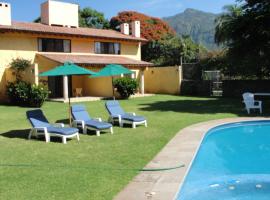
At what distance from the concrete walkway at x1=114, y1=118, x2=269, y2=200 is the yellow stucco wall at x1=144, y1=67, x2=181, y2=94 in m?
22.7

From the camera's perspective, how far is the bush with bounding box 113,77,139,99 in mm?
30250

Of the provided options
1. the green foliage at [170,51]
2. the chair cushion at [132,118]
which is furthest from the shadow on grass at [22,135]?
the green foliage at [170,51]

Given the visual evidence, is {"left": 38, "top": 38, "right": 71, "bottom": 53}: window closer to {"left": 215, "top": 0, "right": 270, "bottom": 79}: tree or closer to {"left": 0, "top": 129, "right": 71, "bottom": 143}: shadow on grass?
{"left": 215, "top": 0, "right": 270, "bottom": 79}: tree

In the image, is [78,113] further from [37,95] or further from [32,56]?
[32,56]

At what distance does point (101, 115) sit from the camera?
1958 centimetres

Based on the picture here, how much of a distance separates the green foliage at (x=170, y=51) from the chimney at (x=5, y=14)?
19262 millimetres

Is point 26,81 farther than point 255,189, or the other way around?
point 26,81

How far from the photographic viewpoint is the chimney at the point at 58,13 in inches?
1334

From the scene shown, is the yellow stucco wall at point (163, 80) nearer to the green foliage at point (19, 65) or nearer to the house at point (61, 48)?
the house at point (61, 48)

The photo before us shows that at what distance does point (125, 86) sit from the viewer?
30219mm

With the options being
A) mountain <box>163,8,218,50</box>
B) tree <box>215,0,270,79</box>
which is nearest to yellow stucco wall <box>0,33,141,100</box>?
tree <box>215,0,270,79</box>

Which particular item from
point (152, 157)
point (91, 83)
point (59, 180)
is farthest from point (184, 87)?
point (59, 180)

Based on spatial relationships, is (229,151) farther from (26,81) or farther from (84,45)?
(84,45)

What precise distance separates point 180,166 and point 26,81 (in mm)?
20722
